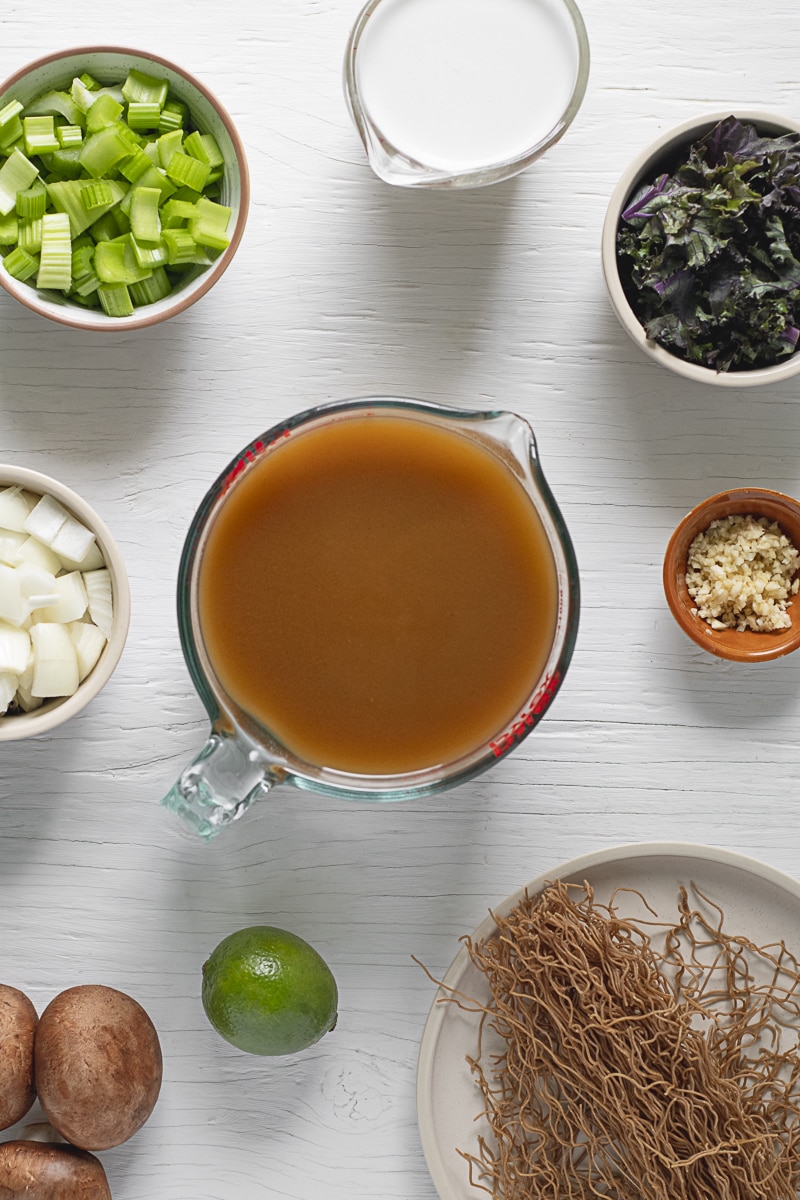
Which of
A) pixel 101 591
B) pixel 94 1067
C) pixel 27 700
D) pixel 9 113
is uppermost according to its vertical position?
pixel 9 113

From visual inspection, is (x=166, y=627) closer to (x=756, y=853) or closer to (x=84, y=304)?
(x=84, y=304)

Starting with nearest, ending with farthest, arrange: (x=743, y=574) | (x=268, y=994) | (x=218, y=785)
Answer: (x=218, y=785), (x=268, y=994), (x=743, y=574)

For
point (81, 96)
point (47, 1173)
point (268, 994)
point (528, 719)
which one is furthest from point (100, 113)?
point (47, 1173)

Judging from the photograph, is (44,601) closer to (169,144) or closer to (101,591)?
(101,591)

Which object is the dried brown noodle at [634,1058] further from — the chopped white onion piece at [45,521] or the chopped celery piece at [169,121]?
the chopped celery piece at [169,121]

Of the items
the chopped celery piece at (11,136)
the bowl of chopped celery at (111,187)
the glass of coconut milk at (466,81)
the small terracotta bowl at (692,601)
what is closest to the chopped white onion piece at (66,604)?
the bowl of chopped celery at (111,187)

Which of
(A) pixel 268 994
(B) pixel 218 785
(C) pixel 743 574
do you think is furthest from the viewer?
(C) pixel 743 574

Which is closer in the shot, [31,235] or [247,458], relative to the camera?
[247,458]
